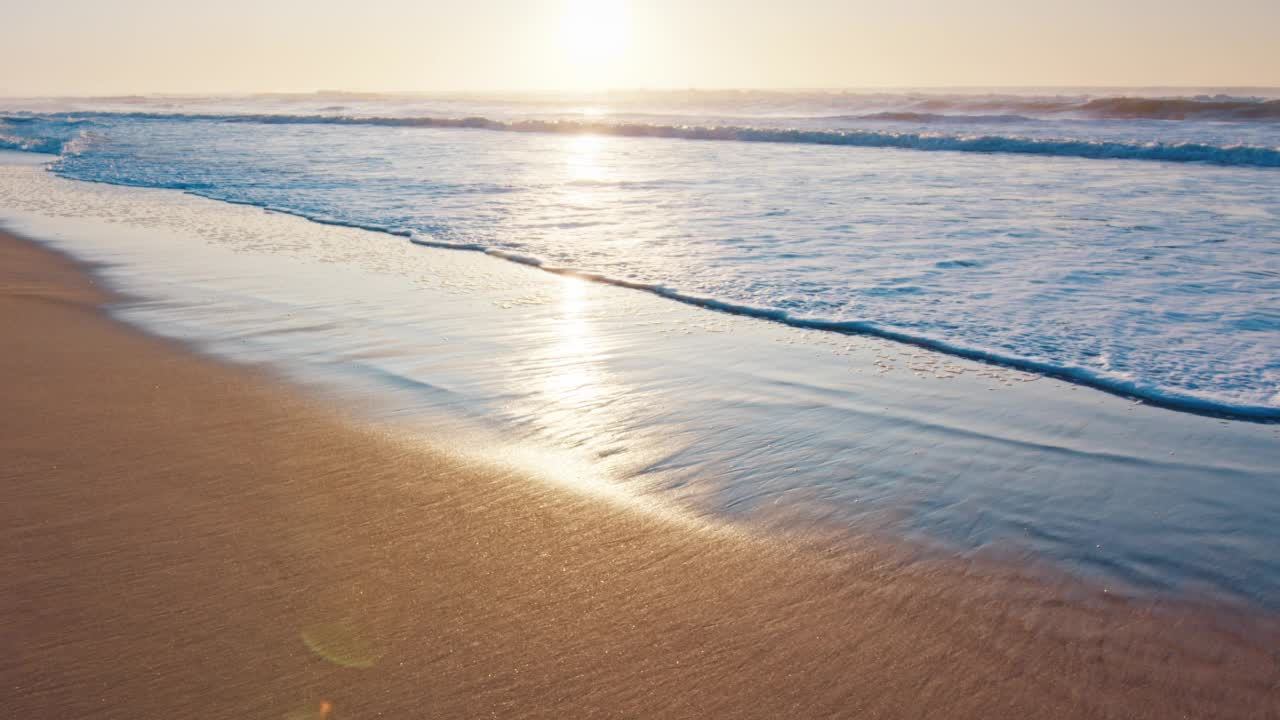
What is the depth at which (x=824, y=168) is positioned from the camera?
18.2 m

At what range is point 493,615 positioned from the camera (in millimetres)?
2578

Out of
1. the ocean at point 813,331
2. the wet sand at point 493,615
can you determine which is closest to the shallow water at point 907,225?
the ocean at point 813,331

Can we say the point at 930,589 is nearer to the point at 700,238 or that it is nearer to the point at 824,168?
the point at 700,238

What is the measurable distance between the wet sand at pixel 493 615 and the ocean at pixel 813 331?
39 cm

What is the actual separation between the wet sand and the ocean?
0.39 metres

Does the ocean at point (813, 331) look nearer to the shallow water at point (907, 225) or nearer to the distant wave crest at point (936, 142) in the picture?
the shallow water at point (907, 225)

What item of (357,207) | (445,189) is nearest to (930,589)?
(357,207)

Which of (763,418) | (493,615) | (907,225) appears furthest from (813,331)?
(907,225)

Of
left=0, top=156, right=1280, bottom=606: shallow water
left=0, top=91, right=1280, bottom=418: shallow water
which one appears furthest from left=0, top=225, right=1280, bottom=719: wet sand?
left=0, top=91, right=1280, bottom=418: shallow water

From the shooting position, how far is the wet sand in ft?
7.35

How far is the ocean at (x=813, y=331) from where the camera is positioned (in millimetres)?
3560

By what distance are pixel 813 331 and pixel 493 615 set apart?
151 inches

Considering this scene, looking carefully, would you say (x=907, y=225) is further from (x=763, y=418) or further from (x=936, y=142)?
(x=936, y=142)

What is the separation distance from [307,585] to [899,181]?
1408 centimetres
